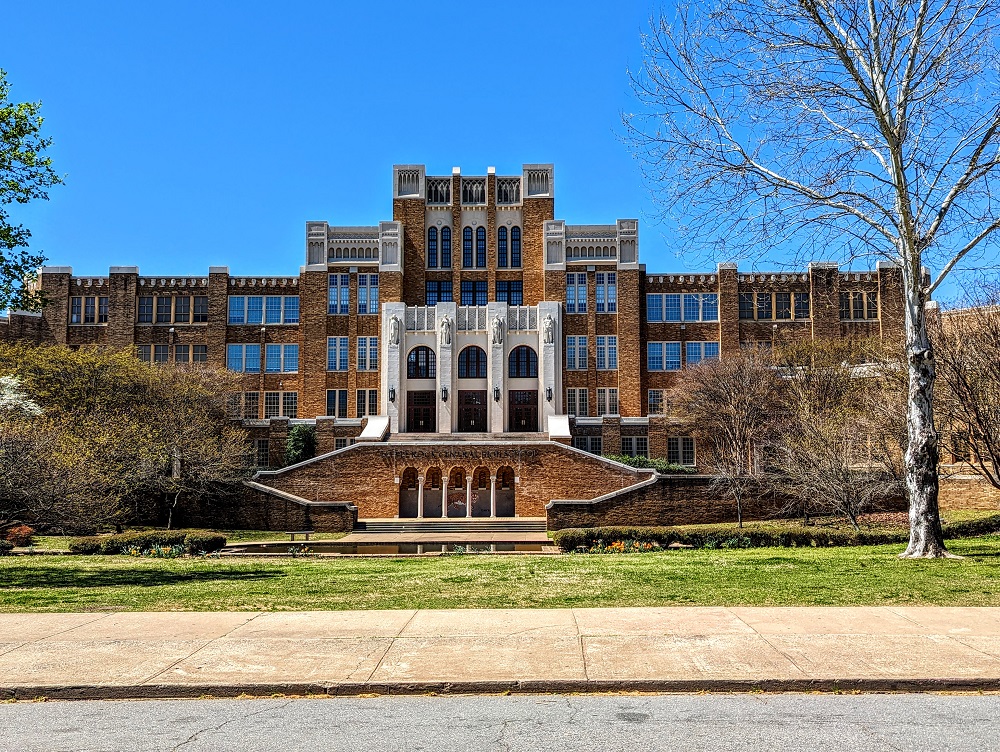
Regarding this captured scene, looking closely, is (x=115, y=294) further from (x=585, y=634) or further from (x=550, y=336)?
(x=585, y=634)

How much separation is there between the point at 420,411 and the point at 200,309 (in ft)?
55.6

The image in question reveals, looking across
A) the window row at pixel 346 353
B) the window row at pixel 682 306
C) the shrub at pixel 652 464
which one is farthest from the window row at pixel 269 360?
the window row at pixel 682 306

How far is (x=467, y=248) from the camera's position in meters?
60.2

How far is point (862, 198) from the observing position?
→ 59.3ft

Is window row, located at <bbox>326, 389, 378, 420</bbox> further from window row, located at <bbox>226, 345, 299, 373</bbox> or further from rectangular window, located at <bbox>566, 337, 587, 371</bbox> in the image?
rectangular window, located at <bbox>566, 337, 587, 371</bbox>

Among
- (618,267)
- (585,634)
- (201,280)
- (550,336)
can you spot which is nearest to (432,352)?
(550,336)

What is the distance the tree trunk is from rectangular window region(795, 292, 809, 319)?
4217cm

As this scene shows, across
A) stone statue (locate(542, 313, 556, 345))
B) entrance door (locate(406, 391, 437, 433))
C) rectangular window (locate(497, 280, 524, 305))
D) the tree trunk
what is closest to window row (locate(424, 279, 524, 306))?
rectangular window (locate(497, 280, 524, 305))

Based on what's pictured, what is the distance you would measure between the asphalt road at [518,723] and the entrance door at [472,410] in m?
47.2

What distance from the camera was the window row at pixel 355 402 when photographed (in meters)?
57.3

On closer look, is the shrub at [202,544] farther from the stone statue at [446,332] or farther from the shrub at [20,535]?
the stone statue at [446,332]

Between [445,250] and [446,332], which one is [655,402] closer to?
[446,332]

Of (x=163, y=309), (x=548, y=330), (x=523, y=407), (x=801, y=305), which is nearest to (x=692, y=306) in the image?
(x=801, y=305)

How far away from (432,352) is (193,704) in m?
47.7
